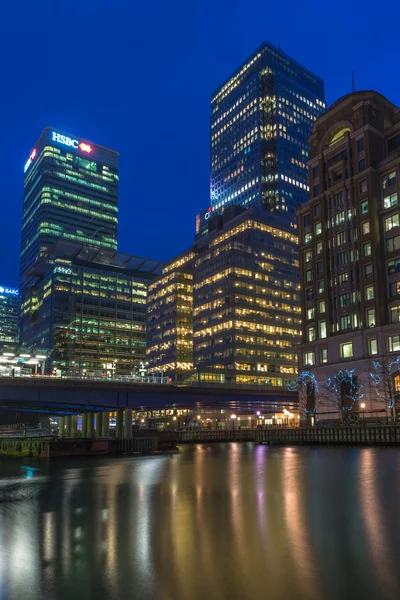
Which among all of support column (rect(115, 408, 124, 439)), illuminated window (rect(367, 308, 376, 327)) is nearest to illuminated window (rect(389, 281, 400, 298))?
illuminated window (rect(367, 308, 376, 327))

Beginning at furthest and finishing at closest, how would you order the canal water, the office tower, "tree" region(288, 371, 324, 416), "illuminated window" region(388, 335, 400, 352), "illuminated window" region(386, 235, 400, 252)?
the office tower, "tree" region(288, 371, 324, 416), "illuminated window" region(386, 235, 400, 252), "illuminated window" region(388, 335, 400, 352), the canal water

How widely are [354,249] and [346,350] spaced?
20.5 m

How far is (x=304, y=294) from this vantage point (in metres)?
121

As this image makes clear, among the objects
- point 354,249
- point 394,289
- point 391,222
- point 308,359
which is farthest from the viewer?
point 308,359

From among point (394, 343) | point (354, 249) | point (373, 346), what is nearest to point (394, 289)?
point (394, 343)

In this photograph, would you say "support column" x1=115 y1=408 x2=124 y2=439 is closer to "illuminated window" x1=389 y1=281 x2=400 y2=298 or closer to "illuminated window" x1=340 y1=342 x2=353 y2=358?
"illuminated window" x1=340 y1=342 x2=353 y2=358

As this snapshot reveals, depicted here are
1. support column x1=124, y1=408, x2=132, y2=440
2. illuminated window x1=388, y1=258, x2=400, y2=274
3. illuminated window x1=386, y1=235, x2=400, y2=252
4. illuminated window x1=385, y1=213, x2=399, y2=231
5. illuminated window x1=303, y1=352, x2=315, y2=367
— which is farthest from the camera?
illuminated window x1=303, y1=352, x2=315, y2=367

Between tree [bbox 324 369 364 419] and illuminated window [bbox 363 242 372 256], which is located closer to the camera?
tree [bbox 324 369 364 419]

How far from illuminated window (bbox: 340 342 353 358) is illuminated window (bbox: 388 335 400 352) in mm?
8518

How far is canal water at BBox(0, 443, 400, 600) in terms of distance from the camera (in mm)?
13164

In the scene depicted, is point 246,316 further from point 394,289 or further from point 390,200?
point 390,200

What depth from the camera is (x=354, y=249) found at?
10756 cm

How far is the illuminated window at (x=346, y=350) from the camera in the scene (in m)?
105

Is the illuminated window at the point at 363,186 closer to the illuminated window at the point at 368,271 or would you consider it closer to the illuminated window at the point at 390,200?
the illuminated window at the point at 390,200
